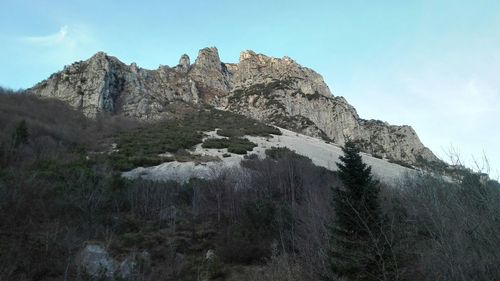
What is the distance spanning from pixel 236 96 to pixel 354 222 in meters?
74.4

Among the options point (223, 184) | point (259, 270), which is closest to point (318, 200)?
point (259, 270)

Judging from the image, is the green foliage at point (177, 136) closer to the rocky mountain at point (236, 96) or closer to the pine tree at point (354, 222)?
the rocky mountain at point (236, 96)

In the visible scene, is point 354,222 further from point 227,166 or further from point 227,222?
point 227,166

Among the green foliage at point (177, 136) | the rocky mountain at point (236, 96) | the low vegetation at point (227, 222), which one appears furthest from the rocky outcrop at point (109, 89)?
the low vegetation at point (227, 222)

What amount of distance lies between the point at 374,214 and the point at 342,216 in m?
0.82

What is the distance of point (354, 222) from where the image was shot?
10992mm

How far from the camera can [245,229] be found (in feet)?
58.1

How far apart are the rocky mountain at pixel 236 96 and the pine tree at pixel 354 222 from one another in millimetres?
45715

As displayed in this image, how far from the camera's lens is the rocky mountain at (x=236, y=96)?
209ft

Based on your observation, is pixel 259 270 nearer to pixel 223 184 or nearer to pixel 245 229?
pixel 245 229

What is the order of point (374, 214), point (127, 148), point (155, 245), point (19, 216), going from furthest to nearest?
point (127, 148) < point (155, 245) < point (19, 216) < point (374, 214)

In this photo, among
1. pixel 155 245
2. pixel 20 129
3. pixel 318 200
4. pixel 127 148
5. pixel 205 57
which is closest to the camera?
pixel 155 245

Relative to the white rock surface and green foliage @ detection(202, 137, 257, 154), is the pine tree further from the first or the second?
green foliage @ detection(202, 137, 257, 154)

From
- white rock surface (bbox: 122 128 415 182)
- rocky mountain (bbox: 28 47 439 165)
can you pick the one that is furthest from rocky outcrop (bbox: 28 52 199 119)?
white rock surface (bbox: 122 128 415 182)
